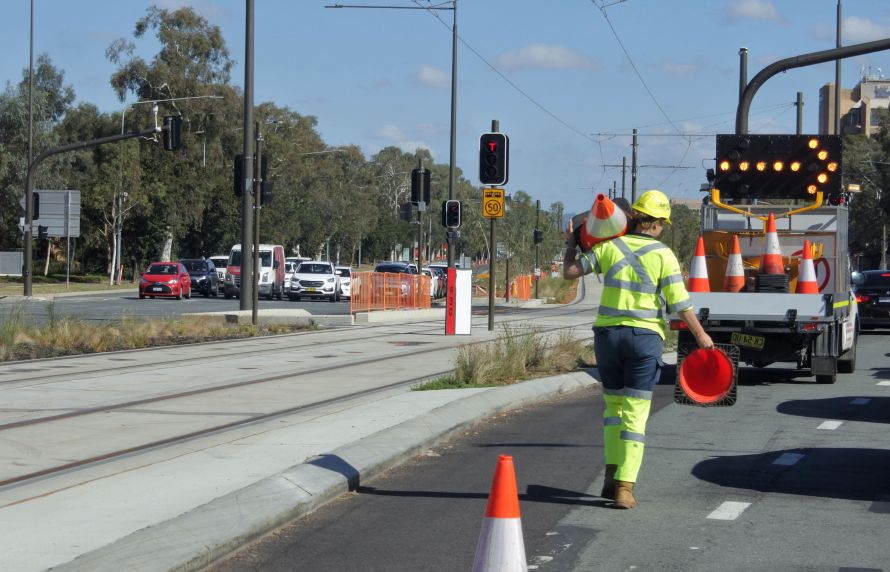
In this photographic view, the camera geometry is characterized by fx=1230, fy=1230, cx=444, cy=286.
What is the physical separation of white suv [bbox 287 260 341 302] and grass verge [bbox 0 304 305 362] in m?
24.8

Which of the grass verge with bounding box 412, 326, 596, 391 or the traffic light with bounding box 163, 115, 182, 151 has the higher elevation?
the traffic light with bounding box 163, 115, 182, 151

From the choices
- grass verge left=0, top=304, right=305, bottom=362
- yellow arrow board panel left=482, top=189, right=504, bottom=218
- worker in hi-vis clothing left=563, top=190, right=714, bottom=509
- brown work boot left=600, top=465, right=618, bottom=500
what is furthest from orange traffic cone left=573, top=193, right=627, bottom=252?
yellow arrow board panel left=482, top=189, right=504, bottom=218

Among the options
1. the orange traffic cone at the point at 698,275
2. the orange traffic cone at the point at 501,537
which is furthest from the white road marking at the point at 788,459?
the orange traffic cone at the point at 698,275

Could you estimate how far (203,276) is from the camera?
52406mm

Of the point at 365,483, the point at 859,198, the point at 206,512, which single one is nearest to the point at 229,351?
the point at 365,483

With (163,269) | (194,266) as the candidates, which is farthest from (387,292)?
(194,266)

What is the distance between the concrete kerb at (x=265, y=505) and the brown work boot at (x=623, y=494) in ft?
5.88

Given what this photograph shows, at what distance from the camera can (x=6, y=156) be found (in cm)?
6316

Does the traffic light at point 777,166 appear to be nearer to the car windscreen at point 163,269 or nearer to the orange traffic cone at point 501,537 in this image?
the orange traffic cone at point 501,537

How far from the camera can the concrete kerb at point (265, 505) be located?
5918 millimetres

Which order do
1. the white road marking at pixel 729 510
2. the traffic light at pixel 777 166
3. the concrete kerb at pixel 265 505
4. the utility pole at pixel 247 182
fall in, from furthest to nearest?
the utility pole at pixel 247 182 < the traffic light at pixel 777 166 < the white road marking at pixel 729 510 < the concrete kerb at pixel 265 505

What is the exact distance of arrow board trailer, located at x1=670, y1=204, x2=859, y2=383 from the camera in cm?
1526

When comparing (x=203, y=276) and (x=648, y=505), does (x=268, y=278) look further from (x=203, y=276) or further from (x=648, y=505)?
(x=648, y=505)

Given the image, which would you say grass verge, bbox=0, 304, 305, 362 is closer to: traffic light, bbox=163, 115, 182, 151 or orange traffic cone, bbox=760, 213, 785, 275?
orange traffic cone, bbox=760, 213, 785, 275
